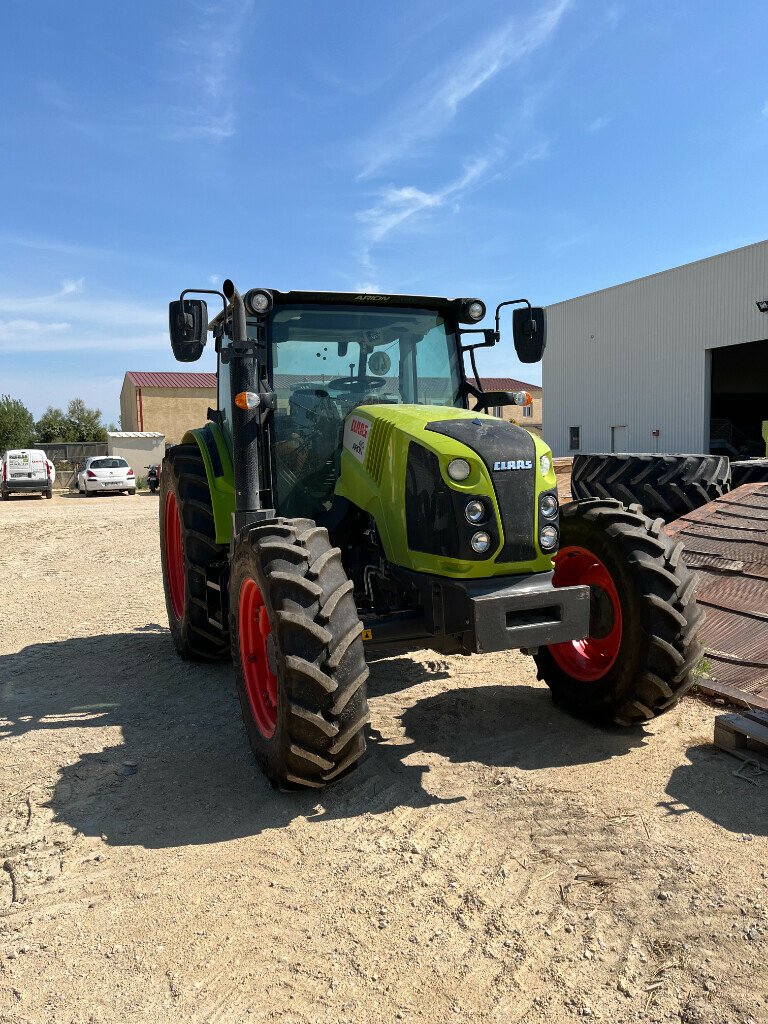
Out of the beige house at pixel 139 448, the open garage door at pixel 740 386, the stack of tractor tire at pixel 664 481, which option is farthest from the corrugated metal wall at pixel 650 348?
the beige house at pixel 139 448

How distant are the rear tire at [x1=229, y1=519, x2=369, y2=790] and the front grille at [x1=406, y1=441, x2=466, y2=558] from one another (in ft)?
1.47

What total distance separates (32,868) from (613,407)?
26987 millimetres

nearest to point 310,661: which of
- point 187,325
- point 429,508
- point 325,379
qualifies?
point 429,508

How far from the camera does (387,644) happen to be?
371 centimetres

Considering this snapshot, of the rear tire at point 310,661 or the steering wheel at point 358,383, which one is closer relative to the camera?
the rear tire at point 310,661

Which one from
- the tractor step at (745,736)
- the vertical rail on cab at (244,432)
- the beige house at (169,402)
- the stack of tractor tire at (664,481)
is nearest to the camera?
the tractor step at (745,736)

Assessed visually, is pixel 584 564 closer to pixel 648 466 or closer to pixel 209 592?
pixel 209 592

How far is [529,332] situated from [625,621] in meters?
1.89

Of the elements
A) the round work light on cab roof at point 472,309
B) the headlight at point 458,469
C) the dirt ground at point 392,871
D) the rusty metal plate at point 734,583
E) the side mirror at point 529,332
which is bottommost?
the dirt ground at point 392,871

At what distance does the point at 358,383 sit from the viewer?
470cm

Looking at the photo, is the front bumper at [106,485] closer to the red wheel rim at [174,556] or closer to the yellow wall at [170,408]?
the yellow wall at [170,408]

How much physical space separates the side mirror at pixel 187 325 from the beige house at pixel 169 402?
4392 centimetres

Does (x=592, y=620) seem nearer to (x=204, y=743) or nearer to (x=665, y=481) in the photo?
(x=204, y=743)

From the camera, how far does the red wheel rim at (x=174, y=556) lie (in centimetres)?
611
